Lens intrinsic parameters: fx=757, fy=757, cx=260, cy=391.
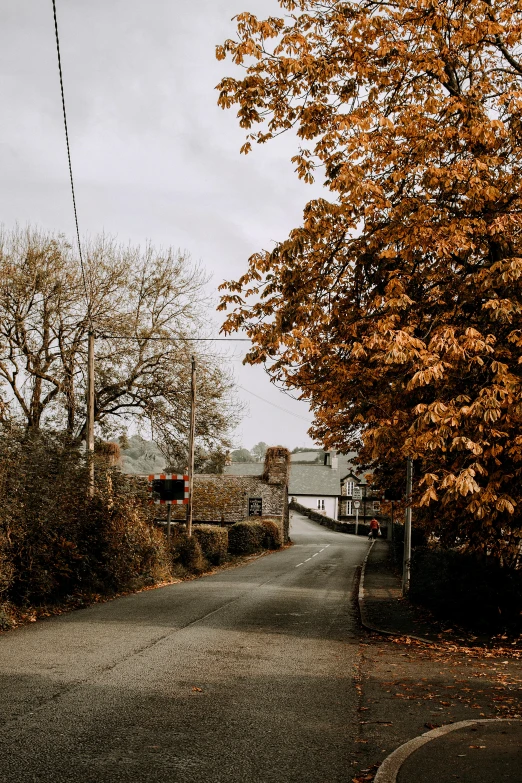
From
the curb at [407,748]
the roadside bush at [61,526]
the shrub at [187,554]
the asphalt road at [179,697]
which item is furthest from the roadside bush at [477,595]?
A: the shrub at [187,554]

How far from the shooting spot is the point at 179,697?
7.57 m

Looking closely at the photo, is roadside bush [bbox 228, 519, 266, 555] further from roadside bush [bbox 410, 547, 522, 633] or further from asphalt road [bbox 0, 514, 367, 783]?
roadside bush [bbox 410, 547, 522, 633]

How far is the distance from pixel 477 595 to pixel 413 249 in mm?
5741

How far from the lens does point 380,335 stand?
9.84 metres

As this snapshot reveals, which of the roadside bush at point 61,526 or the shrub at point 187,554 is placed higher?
the roadside bush at point 61,526

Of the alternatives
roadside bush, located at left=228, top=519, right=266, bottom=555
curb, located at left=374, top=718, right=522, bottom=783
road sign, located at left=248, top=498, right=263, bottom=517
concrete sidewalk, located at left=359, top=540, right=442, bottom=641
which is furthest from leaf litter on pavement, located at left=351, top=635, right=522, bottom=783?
road sign, located at left=248, top=498, right=263, bottom=517

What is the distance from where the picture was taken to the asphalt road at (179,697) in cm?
545

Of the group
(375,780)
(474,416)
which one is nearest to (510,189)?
(474,416)

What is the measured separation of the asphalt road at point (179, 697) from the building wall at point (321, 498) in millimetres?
75018

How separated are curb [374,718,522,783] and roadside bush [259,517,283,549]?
35.0m

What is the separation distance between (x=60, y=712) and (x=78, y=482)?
9.92 meters

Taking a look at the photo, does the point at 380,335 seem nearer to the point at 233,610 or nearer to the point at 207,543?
the point at 233,610

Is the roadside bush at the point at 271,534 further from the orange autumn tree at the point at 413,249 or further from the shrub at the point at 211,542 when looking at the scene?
the orange autumn tree at the point at 413,249

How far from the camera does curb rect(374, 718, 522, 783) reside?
5.18 meters
